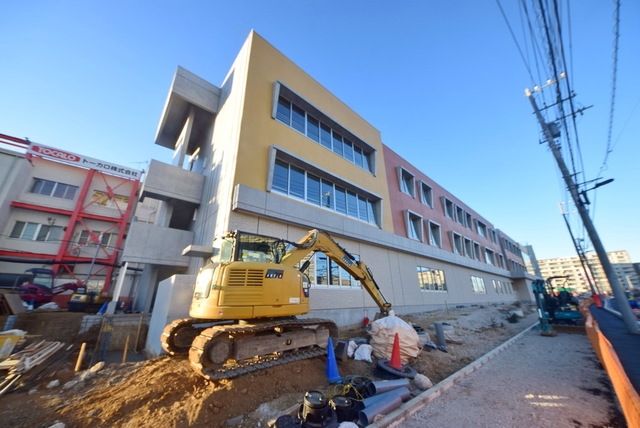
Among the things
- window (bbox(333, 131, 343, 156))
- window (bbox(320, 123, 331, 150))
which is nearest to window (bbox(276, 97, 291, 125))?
window (bbox(320, 123, 331, 150))

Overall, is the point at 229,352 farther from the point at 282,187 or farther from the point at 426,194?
the point at 426,194

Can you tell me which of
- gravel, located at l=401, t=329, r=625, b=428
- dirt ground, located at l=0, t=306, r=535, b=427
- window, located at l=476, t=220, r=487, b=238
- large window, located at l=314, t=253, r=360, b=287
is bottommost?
gravel, located at l=401, t=329, r=625, b=428

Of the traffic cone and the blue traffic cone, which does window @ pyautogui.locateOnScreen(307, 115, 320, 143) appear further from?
the blue traffic cone

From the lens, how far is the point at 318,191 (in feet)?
38.1

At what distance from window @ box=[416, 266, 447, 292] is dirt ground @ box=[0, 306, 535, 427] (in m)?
10.5

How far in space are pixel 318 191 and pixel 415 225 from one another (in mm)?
10638

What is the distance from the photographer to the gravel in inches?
149

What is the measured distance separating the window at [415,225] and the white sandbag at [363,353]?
11.8 meters

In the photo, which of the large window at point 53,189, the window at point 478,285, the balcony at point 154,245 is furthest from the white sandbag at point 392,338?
the large window at point 53,189

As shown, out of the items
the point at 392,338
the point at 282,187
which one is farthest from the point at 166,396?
the point at 282,187

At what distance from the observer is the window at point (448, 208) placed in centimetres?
2370

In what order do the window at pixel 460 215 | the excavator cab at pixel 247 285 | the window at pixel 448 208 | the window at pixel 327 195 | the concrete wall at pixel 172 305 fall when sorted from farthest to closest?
the window at pixel 460 215 < the window at pixel 448 208 < the window at pixel 327 195 < the concrete wall at pixel 172 305 < the excavator cab at pixel 247 285

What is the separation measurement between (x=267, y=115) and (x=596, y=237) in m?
14.7

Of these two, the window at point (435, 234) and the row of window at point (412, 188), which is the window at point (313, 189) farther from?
the window at point (435, 234)
